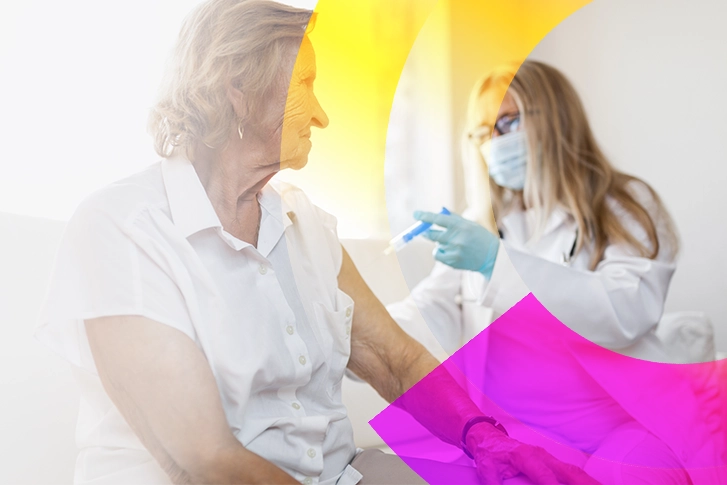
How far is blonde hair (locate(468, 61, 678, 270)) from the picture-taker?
2.33 feet

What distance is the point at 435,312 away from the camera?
708 millimetres

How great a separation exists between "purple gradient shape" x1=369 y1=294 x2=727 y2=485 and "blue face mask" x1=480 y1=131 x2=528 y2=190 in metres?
0.15

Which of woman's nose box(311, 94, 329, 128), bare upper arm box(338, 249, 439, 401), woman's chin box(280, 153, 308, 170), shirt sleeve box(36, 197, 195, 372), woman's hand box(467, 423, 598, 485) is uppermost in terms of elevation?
woman's nose box(311, 94, 329, 128)

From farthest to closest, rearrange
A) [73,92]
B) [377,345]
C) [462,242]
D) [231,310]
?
[73,92]
[377,345]
[231,310]
[462,242]

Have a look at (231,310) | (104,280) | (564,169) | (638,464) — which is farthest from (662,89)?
(104,280)

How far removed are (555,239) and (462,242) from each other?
0.15m

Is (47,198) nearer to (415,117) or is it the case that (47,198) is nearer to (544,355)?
(415,117)

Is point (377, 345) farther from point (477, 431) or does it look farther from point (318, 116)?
point (318, 116)

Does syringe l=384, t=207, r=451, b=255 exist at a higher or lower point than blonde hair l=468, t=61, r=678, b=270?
lower

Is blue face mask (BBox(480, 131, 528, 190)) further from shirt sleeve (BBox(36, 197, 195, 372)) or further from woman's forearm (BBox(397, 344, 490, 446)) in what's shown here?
shirt sleeve (BBox(36, 197, 195, 372))

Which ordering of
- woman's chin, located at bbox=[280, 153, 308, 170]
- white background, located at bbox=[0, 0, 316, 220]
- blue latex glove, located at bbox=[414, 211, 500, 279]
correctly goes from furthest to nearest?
white background, located at bbox=[0, 0, 316, 220] → woman's chin, located at bbox=[280, 153, 308, 170] → blue latex glove, located at bbox=[414, 211, 500, 279]

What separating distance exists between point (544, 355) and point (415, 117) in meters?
0.38

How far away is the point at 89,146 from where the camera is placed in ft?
4.21

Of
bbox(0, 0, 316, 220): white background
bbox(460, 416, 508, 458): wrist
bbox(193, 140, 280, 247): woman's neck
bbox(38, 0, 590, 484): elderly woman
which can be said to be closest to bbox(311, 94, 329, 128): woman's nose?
bbox(38, 0, 590, 484): elderly woman
